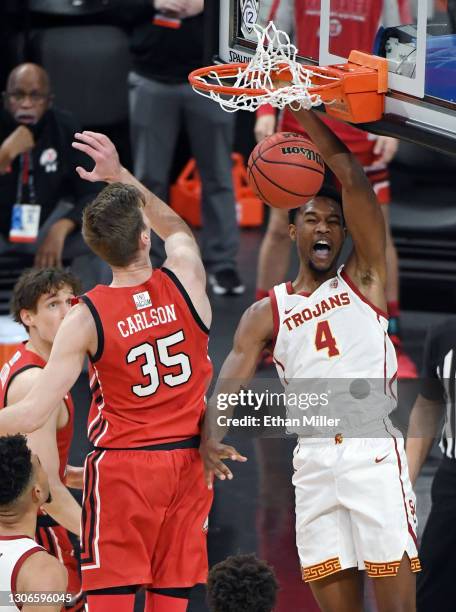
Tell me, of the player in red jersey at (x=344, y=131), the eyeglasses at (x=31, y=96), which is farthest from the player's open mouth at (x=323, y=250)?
the eyeglasses at (x=31, y=96)

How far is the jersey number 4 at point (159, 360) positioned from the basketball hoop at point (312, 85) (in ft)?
3.00

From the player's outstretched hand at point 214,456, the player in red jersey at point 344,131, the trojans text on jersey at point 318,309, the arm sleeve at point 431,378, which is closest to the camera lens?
the player's outstretched hand at point 214,456

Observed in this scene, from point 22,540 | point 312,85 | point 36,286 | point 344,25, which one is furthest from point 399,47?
point 22,540

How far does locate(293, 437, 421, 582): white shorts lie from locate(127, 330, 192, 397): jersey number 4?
0.53 m

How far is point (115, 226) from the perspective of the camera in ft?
15.1

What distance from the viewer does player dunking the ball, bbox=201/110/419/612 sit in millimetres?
4629

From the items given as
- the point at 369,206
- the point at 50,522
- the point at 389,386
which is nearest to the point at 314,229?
the point at 369,206

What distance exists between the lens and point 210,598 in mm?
3918

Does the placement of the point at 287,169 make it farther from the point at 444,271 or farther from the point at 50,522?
the point at 444,271

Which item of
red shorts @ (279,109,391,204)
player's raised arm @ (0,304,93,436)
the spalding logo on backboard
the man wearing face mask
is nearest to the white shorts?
player's raised arm @ (0,304,93,436)

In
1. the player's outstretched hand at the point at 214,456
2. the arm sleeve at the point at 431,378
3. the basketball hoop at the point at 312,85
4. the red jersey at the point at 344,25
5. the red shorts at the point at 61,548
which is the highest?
the red jersey at the point at 344,25

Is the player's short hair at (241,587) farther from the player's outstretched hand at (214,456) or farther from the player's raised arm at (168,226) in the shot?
the player's raised arm at (168,226)

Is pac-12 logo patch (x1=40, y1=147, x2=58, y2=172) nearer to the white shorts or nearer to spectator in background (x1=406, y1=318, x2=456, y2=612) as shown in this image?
spectator in background (x1=406, y1=318, x2=456, y2=612)

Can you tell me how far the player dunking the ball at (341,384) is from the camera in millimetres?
4629
